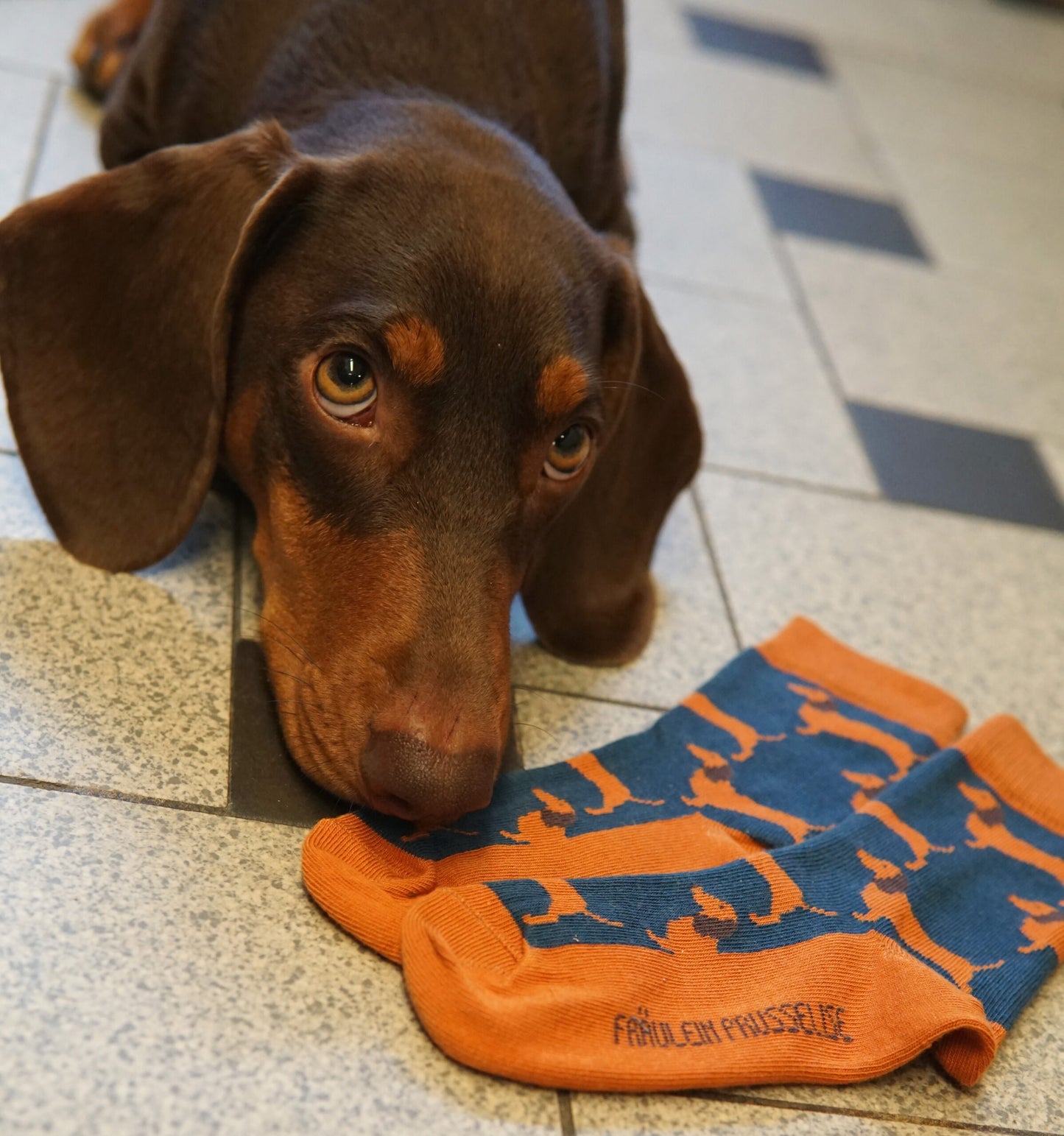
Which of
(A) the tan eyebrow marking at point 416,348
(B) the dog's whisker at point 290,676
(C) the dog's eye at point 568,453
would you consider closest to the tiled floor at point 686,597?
(B) the dog's whisker at point 290,676

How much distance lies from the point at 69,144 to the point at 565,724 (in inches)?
80.7

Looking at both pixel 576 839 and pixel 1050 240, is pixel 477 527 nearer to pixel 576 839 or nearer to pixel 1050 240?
pixel 576 839

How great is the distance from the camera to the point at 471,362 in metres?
1.84

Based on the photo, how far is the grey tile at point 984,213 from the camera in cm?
455

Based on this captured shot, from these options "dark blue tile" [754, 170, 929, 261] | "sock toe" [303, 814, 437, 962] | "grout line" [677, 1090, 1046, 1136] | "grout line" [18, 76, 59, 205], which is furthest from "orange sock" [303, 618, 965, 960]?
"dark blue tile" [754, 170, 929, 261]

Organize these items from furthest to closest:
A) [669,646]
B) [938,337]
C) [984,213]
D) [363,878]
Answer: [984,213] < [938,337] < [669,646] < [363,878]

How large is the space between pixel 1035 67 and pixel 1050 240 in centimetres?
212

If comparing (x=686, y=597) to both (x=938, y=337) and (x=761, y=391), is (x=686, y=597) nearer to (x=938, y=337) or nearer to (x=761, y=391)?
(x=761, y=391)

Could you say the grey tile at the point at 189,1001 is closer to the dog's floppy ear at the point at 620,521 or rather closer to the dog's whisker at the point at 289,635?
the dog's whisker at the point at 289,635

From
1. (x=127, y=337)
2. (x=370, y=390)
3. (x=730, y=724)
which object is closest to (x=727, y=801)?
(x=730, y=724)

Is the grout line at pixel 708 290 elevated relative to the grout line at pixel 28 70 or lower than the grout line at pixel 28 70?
lower

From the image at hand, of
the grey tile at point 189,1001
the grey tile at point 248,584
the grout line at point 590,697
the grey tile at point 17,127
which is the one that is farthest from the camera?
the grey tile at point 17,127

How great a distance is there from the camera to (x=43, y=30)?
373cm

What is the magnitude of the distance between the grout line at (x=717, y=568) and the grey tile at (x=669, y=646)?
0.01 metres
